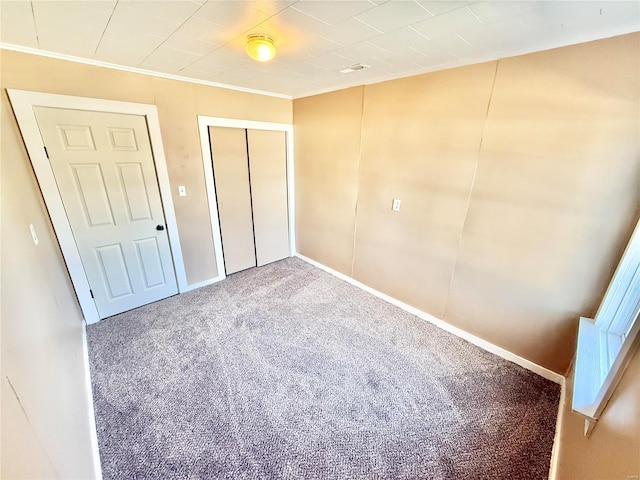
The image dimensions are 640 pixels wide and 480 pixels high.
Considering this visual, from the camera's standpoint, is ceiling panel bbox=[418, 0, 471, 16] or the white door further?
the white door

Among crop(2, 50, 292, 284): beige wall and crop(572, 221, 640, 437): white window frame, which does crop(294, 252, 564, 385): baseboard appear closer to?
crop(572, 221, 640, 437): white window frame

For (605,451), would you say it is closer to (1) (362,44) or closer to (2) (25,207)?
(1) (362,44)

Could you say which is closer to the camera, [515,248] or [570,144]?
[570,144]

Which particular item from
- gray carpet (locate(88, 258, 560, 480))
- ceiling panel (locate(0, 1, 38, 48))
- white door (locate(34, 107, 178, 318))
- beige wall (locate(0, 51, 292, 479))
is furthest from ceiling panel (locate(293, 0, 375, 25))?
gray carpet (locate(88, 258, 560, 480))

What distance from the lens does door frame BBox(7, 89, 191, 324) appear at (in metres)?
1.88

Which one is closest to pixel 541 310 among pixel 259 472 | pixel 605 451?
pixel 605 451

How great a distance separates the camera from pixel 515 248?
6.33ft

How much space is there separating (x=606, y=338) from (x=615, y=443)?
937mm

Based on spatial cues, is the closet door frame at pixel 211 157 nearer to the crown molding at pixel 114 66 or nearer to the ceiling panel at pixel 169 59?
the crown molding at pixel 114 66

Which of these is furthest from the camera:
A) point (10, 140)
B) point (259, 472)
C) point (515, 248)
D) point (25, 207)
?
point (515, 248)

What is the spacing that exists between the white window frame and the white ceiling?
4.04ft

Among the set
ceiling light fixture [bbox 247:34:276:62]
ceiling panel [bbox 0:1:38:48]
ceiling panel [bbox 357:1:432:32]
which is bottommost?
ceiling light fixture [bbox 247:34:276:62]

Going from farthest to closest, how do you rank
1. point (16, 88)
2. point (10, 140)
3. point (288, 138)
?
point (288, 138)
point (16, 88)
point (10, 140)

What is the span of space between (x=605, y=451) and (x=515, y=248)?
1283 millimetres
